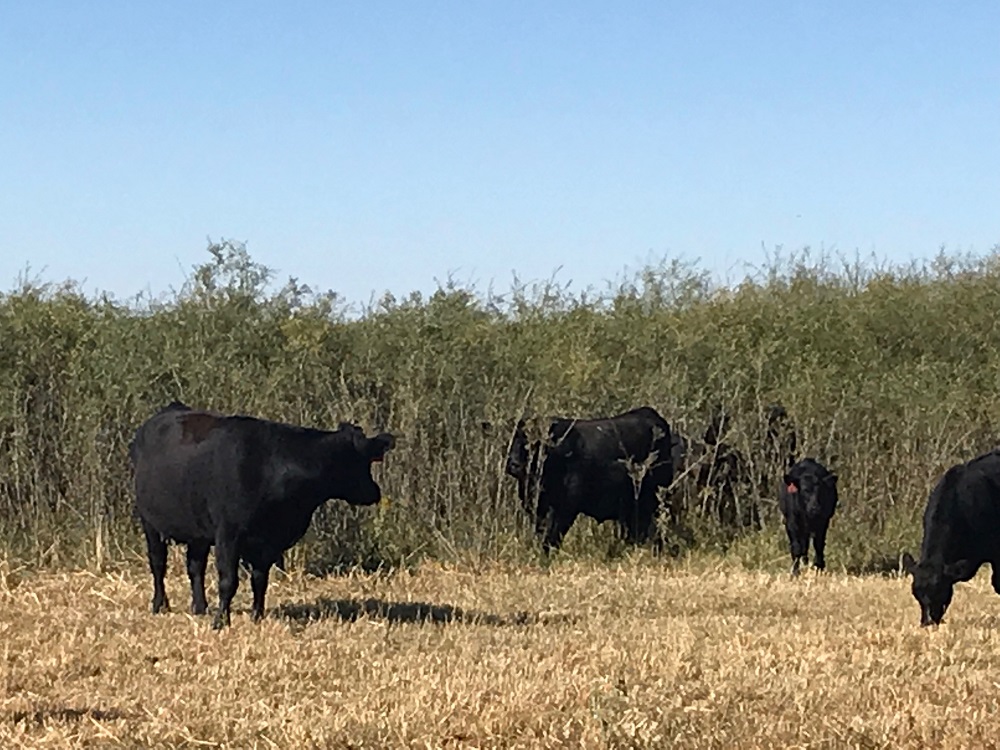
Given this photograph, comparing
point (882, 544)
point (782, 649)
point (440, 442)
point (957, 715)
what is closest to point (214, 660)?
point (782, 649)

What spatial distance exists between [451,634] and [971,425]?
892 cm

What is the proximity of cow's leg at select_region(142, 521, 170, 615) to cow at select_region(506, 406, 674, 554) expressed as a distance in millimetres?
4874

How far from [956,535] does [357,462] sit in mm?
4647

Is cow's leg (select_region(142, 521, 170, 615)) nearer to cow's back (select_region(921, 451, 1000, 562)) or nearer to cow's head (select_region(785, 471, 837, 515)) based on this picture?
cow's back (select_region(921, 451, 1000, 562))

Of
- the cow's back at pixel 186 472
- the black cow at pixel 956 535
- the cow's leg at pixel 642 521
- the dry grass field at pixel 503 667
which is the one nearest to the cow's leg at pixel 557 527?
the cow's leg at pixel 642 521

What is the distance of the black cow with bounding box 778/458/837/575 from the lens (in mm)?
15094

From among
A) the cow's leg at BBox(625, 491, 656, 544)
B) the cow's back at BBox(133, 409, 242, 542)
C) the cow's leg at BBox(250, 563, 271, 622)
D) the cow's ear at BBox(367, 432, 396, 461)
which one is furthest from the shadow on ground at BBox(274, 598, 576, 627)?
the cow's leg at BBox(625, 491, 656, 544)

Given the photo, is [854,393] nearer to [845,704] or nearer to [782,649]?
[782,649]

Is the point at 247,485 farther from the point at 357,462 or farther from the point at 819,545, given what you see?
the point at 819,545

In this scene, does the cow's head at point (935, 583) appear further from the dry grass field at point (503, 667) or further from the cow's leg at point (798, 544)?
the cow's leg at point (798, 544)

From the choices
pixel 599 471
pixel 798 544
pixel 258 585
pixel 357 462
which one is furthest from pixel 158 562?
pixel 798 544

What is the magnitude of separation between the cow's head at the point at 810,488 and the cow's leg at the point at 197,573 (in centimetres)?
609

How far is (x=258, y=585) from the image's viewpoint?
11344mm

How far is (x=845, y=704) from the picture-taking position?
7922 millimetres
